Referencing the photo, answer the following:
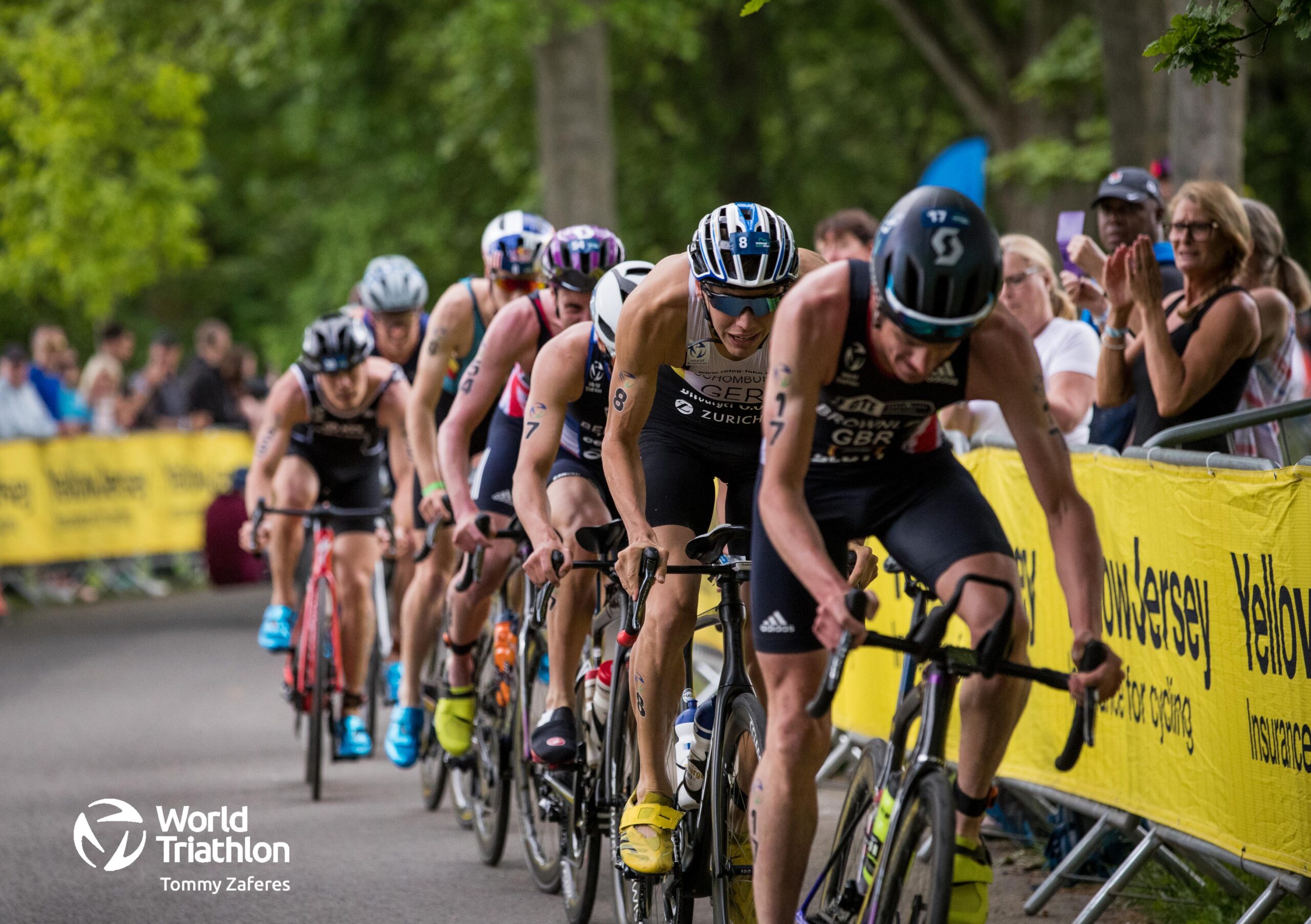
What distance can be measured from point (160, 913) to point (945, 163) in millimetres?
6536

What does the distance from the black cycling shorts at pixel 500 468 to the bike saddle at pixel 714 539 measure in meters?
2.41

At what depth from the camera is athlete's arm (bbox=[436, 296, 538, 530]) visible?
725 centimetres

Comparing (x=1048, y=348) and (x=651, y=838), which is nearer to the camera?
(x=651, y=838)

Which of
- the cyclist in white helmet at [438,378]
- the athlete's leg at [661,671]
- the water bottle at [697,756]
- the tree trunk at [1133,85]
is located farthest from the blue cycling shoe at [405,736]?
the tree trunk at [1133,85]

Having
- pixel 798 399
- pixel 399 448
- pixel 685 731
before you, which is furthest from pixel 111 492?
pixel 798 399

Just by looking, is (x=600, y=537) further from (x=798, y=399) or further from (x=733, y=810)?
(x=798, y=399)

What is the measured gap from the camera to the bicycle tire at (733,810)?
Result: 4.93 m

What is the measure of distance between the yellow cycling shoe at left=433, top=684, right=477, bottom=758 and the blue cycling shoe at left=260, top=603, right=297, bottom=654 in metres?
2.07

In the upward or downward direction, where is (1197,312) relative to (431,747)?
upward

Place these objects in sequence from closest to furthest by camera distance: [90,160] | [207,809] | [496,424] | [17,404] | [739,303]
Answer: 1. [739,303]
2. [496,424]
3. [207,809]
4. [17,404]
5. [90,160]

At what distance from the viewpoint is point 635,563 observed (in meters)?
5.12

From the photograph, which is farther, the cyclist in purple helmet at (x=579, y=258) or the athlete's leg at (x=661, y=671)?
the cyclist in purple helmet at (x=579, y=258)

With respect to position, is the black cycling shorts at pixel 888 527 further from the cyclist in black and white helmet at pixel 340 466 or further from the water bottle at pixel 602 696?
the cyclist in black and white helmet at pixel 340 466

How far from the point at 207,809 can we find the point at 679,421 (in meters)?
3.90
